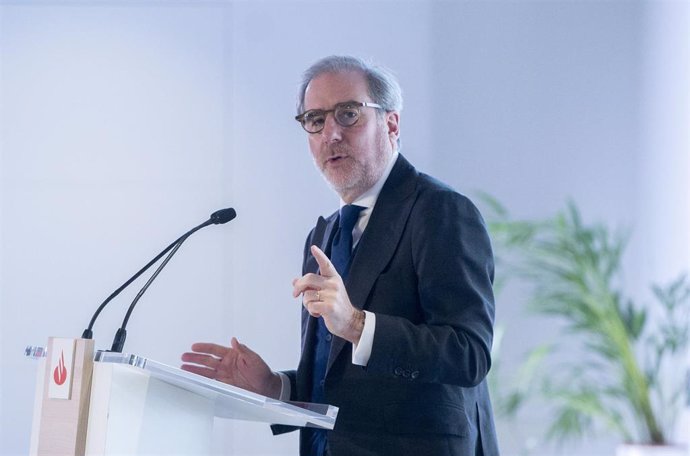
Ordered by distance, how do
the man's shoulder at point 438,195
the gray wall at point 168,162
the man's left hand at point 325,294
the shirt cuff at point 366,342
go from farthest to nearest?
the gray wall at point 168,162, the man's shoulder at point 438,195, the shirt cuff at point 366,342, the man's left hand at point 325,294

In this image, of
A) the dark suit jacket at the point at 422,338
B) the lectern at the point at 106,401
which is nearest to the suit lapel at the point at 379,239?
the dark suit jacket at the point at 422,338

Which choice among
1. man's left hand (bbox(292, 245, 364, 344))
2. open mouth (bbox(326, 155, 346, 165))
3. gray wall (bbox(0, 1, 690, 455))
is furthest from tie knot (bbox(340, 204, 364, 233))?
gray wall (bbox(0, 1, 690, 455))

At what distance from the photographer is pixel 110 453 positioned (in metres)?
1.37

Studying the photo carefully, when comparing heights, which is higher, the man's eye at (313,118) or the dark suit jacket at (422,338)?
the man's eye at (313,118)

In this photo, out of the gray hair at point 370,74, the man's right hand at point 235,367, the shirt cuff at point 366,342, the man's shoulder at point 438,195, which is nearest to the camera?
the shirt cuff at point 366,342

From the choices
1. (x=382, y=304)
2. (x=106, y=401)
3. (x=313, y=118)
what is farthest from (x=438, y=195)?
(x=106, y=401)

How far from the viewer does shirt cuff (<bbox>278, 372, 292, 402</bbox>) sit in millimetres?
2086

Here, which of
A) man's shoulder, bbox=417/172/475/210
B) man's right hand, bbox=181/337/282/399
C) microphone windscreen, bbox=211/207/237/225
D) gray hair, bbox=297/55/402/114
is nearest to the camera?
microphone windscreen, bbox=211/207/237/225

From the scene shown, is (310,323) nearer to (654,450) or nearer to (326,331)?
(326,331)

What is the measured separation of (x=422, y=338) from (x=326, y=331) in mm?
345

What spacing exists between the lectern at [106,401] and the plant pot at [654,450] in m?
2.96

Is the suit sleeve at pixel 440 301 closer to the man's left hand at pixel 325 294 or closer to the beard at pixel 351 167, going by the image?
the man's left hand at pixel 325 294

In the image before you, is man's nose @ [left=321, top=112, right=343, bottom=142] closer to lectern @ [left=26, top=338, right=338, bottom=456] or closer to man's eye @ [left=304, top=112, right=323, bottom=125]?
man's eye @ [left=304, top=112, right=323, bottom=125]

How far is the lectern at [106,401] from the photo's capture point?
1.38 meters
